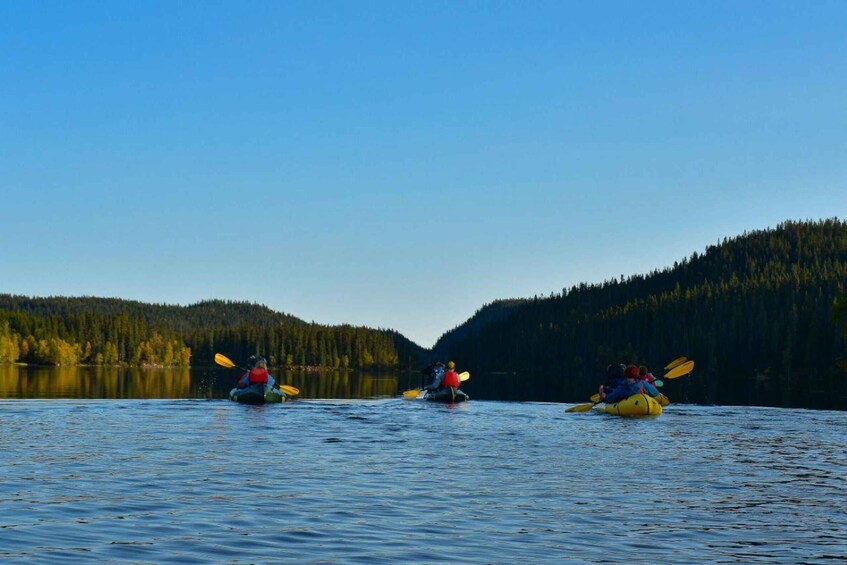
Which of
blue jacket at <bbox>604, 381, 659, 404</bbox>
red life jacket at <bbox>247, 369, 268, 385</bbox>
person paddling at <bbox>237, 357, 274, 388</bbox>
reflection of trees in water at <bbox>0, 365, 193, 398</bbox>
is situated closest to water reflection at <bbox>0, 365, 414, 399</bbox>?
reflection of trees in water at <bbox>0, 365, 193, 398</bbox>

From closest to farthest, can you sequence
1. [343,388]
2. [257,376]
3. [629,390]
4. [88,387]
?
[629,390]
[257,376]
[88,387]
[343,388]

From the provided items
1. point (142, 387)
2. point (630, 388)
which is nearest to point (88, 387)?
point (142, 387)

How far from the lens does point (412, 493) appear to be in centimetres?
2239

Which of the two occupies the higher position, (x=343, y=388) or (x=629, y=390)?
(x=343, y=388)

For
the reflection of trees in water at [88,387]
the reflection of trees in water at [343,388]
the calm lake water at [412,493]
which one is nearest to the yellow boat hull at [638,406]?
the calm lake water at [412,493]

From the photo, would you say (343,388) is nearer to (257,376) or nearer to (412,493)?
(257,376)

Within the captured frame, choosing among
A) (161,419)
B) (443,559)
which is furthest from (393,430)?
(443,559)

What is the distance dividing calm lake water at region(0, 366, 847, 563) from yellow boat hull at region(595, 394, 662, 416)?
25.5 feet

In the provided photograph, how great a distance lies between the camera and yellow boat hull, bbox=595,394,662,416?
162 feet

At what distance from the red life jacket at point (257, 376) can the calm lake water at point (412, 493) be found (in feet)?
49.1

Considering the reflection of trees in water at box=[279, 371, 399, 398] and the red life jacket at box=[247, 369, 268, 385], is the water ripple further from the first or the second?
the reflection of trees in water at box=[279, 371, 399, 398]

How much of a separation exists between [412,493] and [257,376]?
35288 mm

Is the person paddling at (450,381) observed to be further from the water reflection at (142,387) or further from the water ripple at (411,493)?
the water ripple at (411,493)

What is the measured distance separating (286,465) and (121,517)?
8723 millimetres
